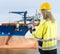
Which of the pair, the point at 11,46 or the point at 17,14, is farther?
the point at 17,14

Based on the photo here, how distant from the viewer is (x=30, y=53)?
172 inches

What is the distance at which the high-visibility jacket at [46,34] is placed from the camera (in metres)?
2.31

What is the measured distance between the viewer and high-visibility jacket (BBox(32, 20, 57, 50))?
2.31 m

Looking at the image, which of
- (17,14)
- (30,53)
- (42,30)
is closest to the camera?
(42,30)

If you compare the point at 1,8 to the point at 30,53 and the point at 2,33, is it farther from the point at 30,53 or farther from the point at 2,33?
the point at 30,53

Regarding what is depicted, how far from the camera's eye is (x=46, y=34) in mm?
2305

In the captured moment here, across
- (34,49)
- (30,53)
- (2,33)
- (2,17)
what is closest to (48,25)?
(30,53)

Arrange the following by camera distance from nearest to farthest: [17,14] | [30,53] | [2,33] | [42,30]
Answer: [42,30]
[30,53]
[2,33]
[17,14]

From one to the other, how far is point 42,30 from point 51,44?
183 mm

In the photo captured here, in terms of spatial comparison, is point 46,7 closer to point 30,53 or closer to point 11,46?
point 30,53

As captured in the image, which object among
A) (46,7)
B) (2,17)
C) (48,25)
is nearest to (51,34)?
(48,25)

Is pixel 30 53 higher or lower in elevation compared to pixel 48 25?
lower

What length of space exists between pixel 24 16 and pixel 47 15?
3396 millimetres

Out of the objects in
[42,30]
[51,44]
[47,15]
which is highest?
[47,15]
